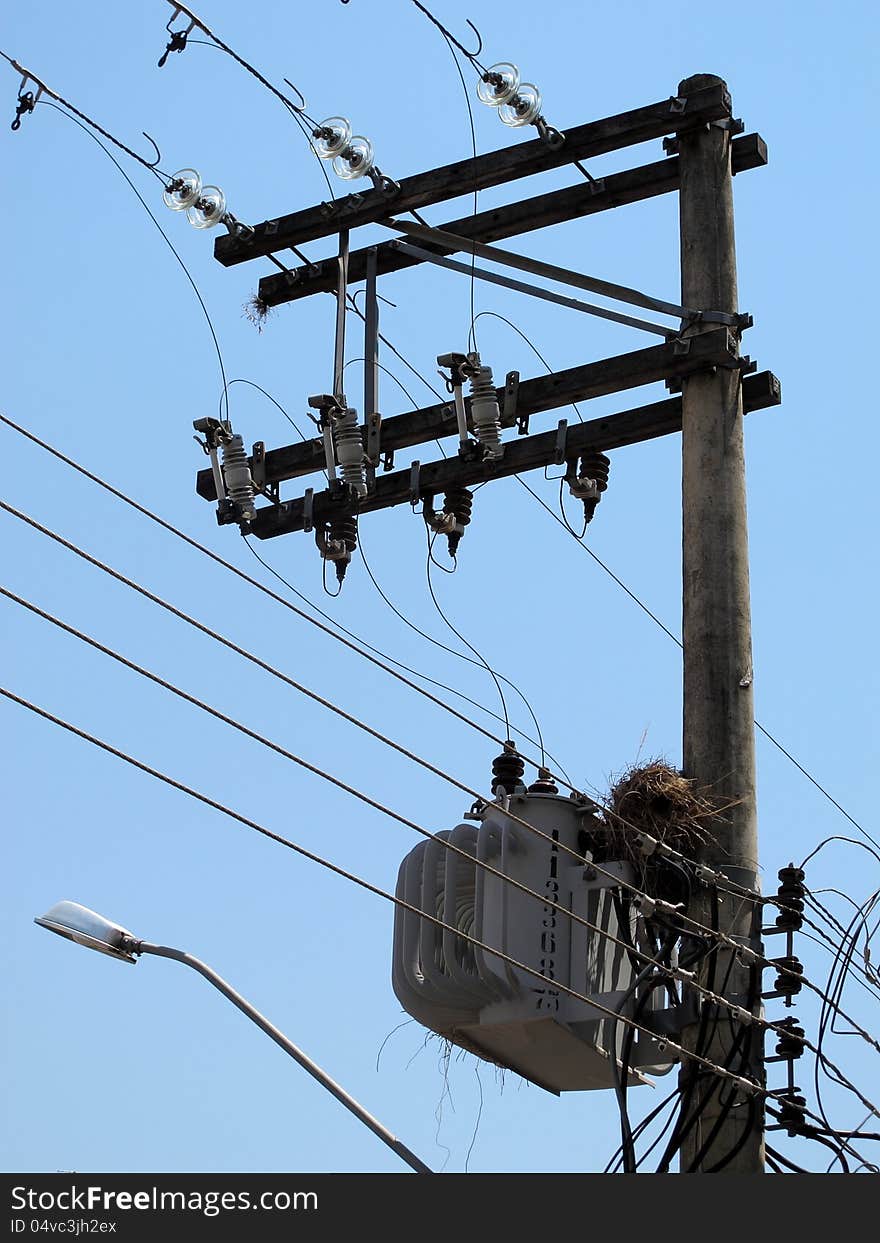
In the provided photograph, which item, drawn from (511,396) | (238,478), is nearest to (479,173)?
(511,396)

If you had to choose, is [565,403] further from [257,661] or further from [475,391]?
[257,661]

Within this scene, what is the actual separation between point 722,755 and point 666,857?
506mm

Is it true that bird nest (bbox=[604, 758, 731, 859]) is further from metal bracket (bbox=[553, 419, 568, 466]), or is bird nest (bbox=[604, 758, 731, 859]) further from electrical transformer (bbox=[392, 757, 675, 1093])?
metal bracket (bbox=[553, 419, 568, 466])

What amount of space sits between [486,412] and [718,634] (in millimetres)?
1709

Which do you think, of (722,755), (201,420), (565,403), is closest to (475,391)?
(565,403)

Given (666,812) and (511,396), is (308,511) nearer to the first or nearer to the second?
(511,396)

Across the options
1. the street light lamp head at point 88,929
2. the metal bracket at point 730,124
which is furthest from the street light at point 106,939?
the metal bracket at point 730,124

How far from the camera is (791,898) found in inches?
494

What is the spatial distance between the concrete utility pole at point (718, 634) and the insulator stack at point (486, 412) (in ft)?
3.04

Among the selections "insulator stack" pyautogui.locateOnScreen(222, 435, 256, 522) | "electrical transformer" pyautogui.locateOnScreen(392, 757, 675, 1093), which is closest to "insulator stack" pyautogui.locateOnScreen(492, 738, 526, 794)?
"electrical transformer" pyautogui.locateOnScreen(392, 757, 675, 1093)

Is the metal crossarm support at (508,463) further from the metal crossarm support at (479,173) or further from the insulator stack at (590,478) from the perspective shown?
the metal crossarm support at (479,173)

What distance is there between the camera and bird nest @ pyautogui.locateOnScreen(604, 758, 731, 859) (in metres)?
12.4
